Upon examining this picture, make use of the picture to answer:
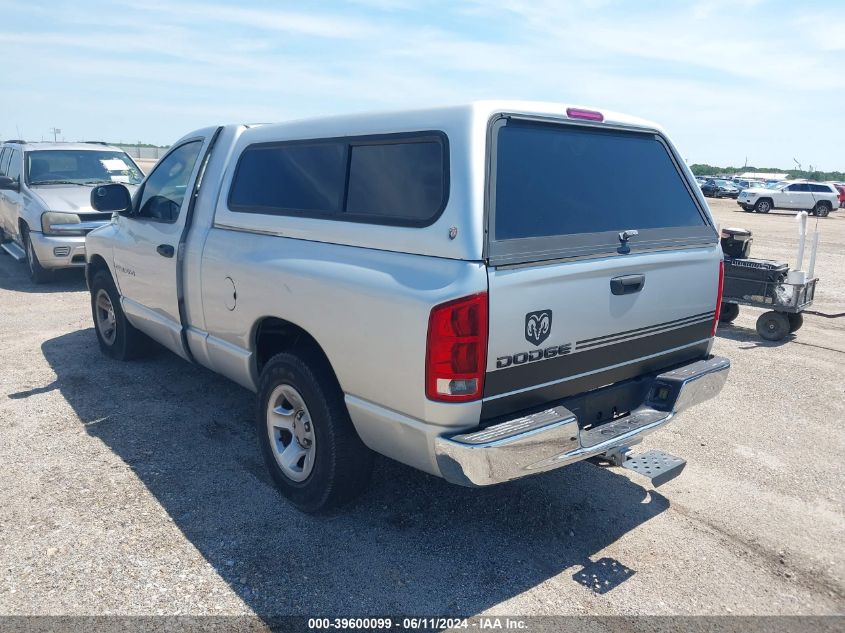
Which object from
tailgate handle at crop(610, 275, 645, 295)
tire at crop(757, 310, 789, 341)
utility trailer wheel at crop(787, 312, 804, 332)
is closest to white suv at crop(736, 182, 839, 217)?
utility trailer wheel at crop(787, 312, 804, 332)

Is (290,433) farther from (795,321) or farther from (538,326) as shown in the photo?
(795,321)

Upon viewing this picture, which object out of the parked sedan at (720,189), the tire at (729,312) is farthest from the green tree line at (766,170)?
the tire at (729,312)

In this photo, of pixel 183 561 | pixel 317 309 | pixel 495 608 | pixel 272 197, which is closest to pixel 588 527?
pixel 495 608

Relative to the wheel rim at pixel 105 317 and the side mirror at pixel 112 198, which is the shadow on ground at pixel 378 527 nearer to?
the wheel rim at pixel 105 317

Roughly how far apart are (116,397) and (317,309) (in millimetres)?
2807

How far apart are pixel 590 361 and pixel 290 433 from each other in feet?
5.68

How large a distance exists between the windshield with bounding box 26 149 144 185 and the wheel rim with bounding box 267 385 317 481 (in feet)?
25.9

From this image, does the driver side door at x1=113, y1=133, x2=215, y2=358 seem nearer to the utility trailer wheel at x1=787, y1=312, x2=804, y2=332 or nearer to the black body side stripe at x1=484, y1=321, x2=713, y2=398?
the black body side stripe at x1=484, y1=321, x2=713, y2=398

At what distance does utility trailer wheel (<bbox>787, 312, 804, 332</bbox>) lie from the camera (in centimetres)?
768

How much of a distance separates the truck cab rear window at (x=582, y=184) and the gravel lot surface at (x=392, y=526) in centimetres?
160

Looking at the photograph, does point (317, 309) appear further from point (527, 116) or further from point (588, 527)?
point (588, 527)

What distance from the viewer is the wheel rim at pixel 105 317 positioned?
20.1 feet

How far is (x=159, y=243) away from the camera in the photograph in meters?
4.82

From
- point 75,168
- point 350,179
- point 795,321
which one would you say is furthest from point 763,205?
point 350,179
